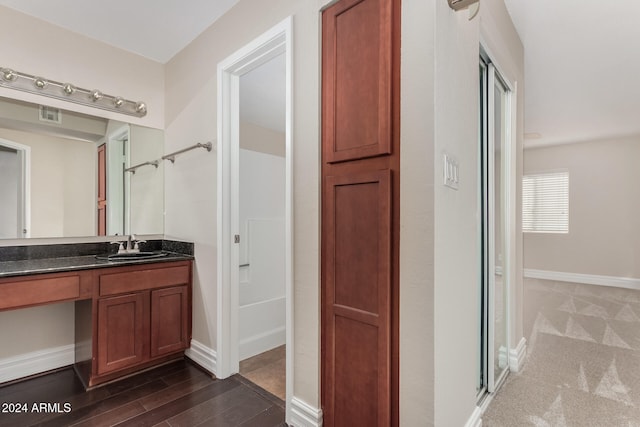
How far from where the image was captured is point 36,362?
2.19 metres

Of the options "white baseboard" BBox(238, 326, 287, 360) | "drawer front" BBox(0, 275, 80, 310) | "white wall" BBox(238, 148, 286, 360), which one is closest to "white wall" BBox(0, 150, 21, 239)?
"drawer front" BBox(0, 275, 80, 310)

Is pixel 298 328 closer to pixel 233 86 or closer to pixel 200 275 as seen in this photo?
pixel 200 275

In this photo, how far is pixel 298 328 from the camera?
1.63m

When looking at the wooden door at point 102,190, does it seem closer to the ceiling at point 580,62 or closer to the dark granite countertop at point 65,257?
the dark granite countertop at point 65,257

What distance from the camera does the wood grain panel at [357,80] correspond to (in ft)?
4.15

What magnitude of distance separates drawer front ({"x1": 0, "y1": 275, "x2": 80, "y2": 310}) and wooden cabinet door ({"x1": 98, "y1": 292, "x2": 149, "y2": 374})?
188 mm

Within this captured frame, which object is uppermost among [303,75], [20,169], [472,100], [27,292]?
[303,75]

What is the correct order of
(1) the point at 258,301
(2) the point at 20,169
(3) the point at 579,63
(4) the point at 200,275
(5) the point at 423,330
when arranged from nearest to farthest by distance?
1. (5) the point at 423,330
2. (2) the point at 20,169
3. (4) the point at 200,275
4. (3) the point at 579,63
5. (1) the point at 258,301

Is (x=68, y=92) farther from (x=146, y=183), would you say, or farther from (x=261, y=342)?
(x=261, y=342)

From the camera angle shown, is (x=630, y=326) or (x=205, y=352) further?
(x=630, y=326)

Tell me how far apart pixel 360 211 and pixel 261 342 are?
1.87 meters

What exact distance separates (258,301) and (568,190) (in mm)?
5666

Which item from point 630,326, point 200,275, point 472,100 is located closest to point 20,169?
point 200,275

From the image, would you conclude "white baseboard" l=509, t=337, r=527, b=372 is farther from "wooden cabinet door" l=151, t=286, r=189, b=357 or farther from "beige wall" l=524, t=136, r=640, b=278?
"beige wall" l=524, t=136, r=640, b=278
